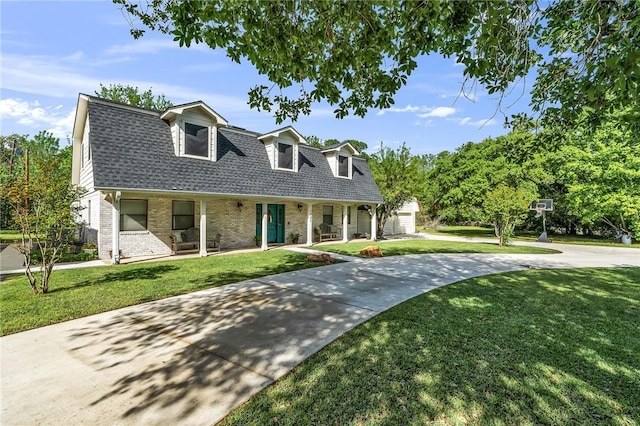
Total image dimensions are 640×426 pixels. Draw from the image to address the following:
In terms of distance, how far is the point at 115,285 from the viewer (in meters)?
7.33

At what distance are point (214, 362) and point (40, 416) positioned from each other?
1583 mm

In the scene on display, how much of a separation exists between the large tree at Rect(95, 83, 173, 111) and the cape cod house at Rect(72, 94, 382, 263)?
20969 mm

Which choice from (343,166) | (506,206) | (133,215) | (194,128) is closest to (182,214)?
(133,215)

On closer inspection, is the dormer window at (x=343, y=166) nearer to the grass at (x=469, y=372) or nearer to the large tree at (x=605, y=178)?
the large tree at (x=605, y=178)

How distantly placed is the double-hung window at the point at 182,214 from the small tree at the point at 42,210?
242 inches

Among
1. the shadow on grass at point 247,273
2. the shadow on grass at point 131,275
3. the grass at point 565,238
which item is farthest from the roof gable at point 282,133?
the grass at point 565,238

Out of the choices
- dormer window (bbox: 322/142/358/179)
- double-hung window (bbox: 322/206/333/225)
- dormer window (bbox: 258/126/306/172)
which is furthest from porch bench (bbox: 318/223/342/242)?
dormer window (bbox: 258/126/306/172)

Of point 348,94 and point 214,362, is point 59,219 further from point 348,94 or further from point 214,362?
point 348,94

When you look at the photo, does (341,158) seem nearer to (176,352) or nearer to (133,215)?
(133,215)

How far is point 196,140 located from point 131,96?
87.9 feet

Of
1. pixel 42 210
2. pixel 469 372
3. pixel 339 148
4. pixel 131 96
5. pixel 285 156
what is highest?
pixel 131 96

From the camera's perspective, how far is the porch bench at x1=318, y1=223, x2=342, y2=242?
19406mm

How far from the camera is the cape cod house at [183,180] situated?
10.8 meters

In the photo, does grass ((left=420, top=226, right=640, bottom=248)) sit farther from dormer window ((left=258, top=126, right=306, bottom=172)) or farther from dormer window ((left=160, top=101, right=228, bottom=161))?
dormer window ((left=160, top=101, right=228, bottom=161))
